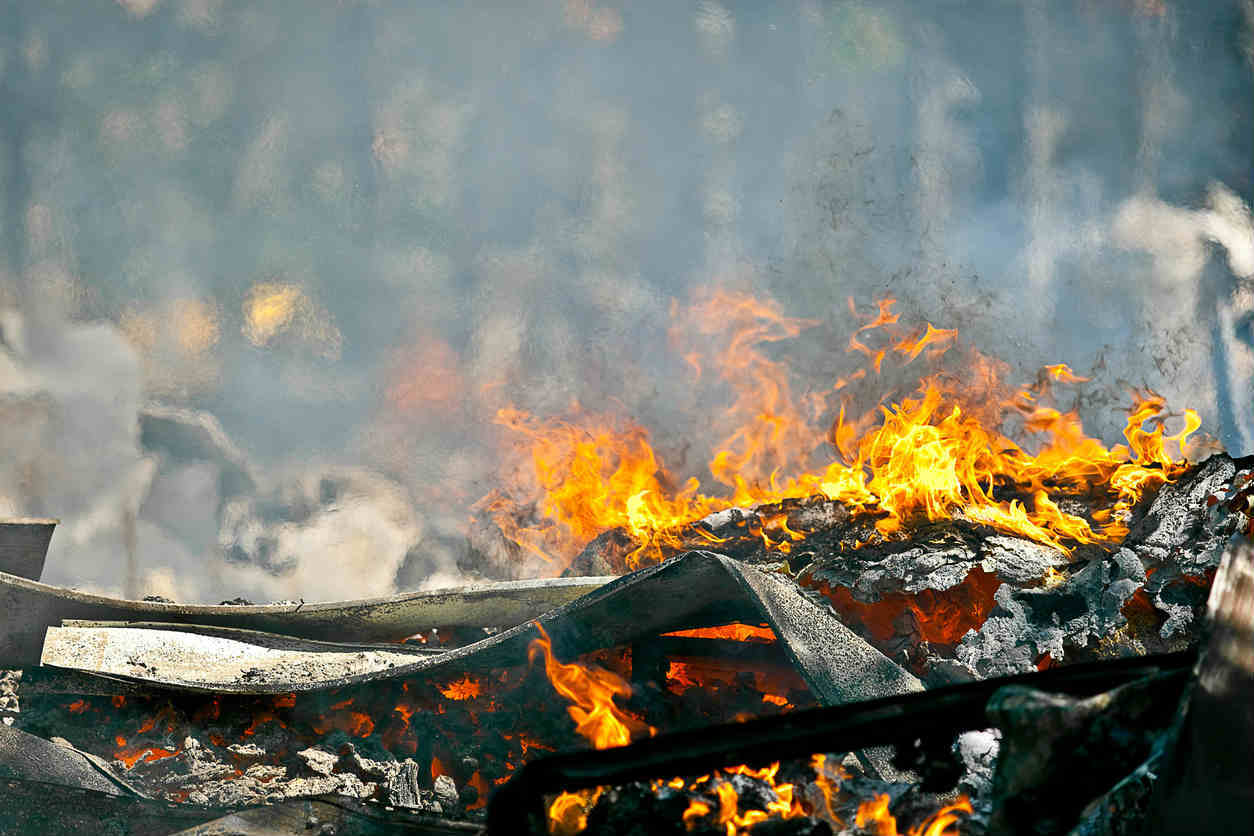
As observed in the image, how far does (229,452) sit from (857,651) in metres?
11.2

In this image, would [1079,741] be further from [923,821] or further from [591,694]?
[591,694]

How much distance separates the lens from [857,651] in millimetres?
3551

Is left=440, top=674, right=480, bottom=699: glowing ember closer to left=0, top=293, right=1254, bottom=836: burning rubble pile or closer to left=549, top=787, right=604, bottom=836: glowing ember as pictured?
left=0, top=293, right=1254, bottom=836: burning rubble pile

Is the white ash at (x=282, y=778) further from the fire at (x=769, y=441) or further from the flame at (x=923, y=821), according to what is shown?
the fire at (x=769, y=441)

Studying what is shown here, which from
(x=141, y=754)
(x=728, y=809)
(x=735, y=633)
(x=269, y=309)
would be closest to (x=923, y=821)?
(x=728, y=809)

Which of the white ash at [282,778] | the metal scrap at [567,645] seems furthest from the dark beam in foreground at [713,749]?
the white ash at [282,778]

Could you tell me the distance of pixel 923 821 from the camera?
241 centimetres

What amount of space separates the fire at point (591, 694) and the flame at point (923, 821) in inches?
61.6

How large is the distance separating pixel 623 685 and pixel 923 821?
6.73ft

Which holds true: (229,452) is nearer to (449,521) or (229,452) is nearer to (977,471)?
(449,521)

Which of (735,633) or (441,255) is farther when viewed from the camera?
(441,255)

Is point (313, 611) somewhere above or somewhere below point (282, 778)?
above

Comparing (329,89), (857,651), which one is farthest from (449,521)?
(857,651)

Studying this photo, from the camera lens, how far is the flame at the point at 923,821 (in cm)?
237
